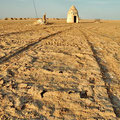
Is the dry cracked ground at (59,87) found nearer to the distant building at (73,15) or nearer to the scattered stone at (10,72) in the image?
the scattered stone at (10,72)

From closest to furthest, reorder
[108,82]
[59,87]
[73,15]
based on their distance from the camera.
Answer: [59,87] < [108,82] < [73,15]

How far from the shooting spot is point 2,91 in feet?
6.63

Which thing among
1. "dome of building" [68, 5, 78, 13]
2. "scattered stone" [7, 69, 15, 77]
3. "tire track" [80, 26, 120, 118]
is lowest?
"tire track" [80, 26, 120, 118]

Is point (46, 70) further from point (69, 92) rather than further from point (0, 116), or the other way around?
point (0, 116)

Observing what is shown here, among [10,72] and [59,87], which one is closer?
[59,87]

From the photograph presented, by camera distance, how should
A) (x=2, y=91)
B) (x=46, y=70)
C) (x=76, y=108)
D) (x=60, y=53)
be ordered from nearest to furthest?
(x=76, y=108) < (x=2, y=91) < (x=46, y=70) < (x=60, y=53)

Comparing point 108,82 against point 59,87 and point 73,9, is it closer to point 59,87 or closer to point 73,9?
point 59,87

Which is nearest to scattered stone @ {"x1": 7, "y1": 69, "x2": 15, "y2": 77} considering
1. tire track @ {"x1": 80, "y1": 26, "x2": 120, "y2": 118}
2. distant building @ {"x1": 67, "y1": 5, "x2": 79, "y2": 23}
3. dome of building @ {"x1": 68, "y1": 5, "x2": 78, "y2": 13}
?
tire track @ {"x1": 80, "y1": 26, "x2": 120, "y2": 118}

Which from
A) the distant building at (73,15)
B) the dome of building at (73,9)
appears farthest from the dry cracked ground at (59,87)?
the dome of building at (73,9)

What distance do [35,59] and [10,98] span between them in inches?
59.0

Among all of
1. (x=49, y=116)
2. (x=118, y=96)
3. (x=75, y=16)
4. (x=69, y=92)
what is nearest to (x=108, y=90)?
(x=118, y=96)

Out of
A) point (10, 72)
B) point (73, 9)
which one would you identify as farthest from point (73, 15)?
point (10, 72)

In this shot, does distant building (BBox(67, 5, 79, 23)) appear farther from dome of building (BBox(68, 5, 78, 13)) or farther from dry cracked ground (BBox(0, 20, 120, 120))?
dry cracked ground (BBox(0, 20, 120, 120))

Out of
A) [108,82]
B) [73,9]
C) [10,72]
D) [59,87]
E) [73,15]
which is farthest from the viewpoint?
[73,9]
